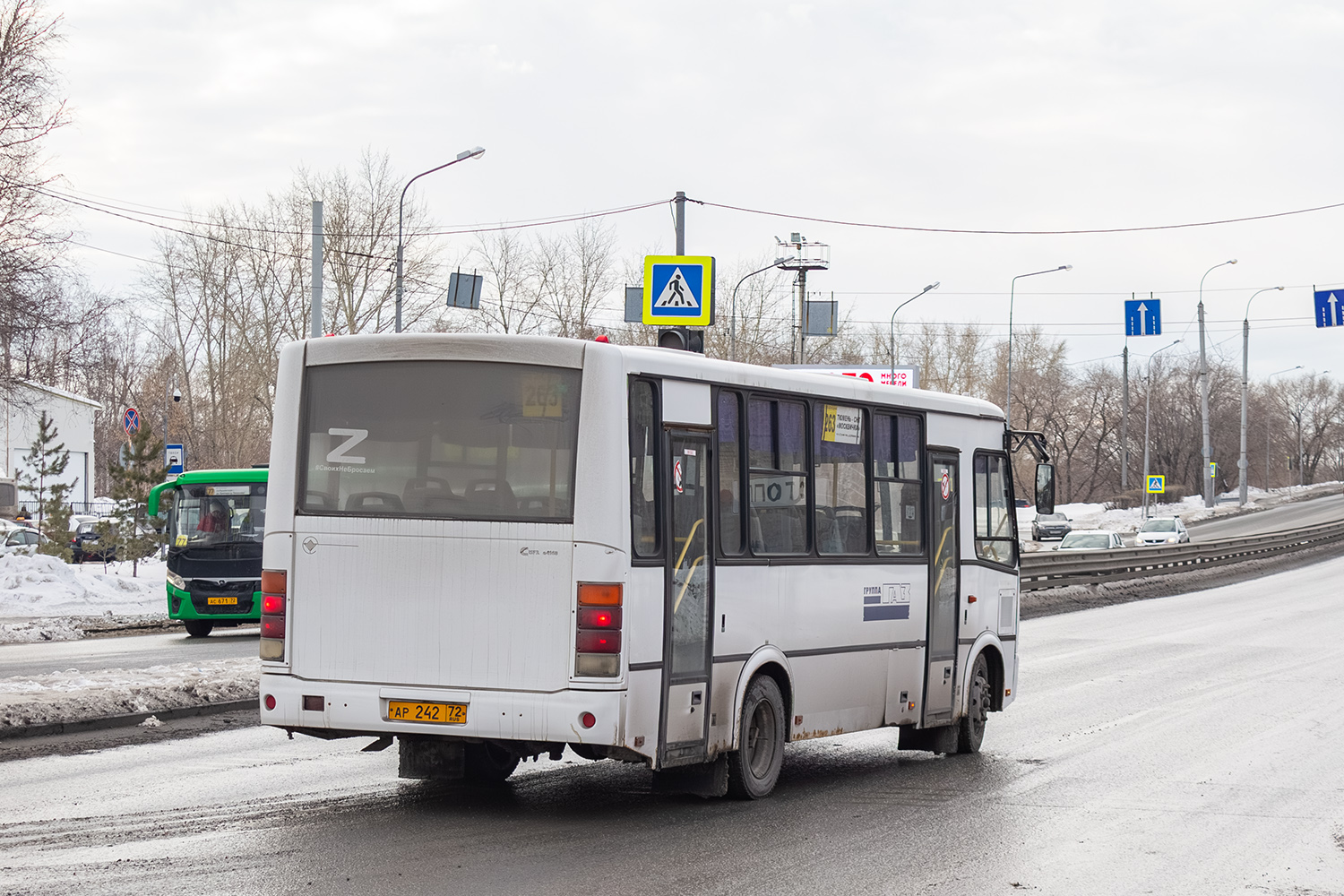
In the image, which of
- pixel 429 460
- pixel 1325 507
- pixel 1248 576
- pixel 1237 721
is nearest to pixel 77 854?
pixel 429 460

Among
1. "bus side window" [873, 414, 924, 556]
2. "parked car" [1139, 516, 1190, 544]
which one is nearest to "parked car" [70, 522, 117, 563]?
"bus side window" [873, 414, 924, 556]

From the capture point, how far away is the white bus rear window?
8086mm

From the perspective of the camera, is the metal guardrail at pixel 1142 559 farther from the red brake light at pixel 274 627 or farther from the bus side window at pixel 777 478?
the red brake light at pixel 274 627

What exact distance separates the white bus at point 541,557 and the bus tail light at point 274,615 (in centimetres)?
1

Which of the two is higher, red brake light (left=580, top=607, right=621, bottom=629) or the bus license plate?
red brake light (left=580, top=607, right=621, bottom=629)

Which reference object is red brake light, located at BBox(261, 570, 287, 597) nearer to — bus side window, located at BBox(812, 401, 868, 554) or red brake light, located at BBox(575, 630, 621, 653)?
red brake light, located at BBox(575, 630, 621, 653)

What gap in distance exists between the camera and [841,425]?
1005 centimetres

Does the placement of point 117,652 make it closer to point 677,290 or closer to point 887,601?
point 677,290

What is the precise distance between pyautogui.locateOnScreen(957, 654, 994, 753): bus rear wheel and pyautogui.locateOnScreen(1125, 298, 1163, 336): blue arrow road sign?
33072 mm

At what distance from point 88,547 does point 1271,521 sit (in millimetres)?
56395

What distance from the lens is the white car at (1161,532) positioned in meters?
56.7

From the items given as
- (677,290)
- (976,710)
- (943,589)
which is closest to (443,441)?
(943,589)

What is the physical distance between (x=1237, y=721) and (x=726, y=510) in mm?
6648

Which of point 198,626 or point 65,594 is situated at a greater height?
point 65,594
